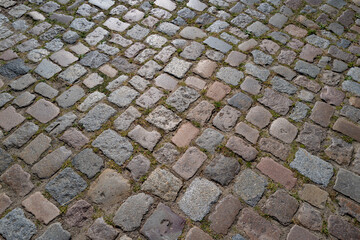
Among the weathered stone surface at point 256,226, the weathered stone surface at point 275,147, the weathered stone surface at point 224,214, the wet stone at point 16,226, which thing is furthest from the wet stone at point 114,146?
Result: the weathered stone surface at point 275,147

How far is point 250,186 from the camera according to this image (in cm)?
247

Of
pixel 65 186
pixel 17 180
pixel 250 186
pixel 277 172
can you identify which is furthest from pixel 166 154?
pixel 17 180

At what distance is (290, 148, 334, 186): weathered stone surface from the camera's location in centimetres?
254

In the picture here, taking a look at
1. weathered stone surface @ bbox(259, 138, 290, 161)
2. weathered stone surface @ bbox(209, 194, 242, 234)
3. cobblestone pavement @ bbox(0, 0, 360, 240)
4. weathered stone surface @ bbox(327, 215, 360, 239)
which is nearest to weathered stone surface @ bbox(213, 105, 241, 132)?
cobblestone pavement @ bbox(0, 0, 360, 240)

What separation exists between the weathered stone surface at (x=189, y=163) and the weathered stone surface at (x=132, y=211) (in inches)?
13.9

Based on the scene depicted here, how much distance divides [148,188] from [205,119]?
0.91 meters

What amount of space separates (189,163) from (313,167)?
1.12 m

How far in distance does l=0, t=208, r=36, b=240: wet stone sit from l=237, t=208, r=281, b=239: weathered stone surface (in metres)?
1.62

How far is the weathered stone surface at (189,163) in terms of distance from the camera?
2.54 m

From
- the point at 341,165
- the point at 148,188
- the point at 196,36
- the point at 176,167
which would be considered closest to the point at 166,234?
the point at 148,188

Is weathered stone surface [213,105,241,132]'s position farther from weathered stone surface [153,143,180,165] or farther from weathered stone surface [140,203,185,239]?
weathered stone surface [140,203,185,239]

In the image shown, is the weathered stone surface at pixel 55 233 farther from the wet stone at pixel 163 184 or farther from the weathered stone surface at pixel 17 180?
the wet stone at pixel 163 184

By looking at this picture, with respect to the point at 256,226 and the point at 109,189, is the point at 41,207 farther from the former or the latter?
the point at 256,226

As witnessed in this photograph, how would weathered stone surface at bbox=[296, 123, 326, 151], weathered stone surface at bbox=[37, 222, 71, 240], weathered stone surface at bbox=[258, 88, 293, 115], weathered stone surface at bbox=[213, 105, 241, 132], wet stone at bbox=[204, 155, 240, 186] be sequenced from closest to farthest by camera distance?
1. weathered stone surface at bbox=[37, 222, 71, 240]
2. wet stone at bbox=[204, 155, 240, 186]
3. weathered stone surface at bbox=[296, 123, 326, 151]
4. weathered stone surface at bbox=[213, 105, 241, 132]
5. weathered stone surface at bbox=[258, 88, 293, 115]
